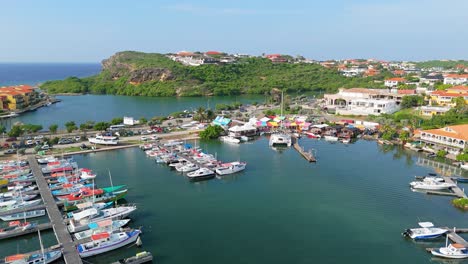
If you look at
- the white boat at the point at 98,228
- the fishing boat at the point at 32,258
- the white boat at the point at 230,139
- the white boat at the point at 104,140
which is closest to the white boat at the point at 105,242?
the white boat at the point at 98,228

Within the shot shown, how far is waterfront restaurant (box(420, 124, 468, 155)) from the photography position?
34.4 meters

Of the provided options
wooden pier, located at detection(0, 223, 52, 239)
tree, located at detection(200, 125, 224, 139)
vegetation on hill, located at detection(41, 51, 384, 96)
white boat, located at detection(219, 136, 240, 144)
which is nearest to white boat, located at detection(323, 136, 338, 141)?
white boat, located at detection(219, 136, 240, 144)

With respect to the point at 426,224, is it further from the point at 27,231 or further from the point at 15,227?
the point at 15,227

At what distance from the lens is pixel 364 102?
5488 centimetres

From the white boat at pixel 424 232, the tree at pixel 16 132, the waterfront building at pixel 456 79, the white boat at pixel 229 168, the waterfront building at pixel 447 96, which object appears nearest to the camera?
the white boat at pixel 424 232

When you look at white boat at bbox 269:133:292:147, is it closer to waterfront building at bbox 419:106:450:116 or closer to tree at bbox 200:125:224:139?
tree at bbox 200:125:224:139

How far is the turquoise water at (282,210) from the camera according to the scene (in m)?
18.5

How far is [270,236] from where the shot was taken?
19828 millimetres

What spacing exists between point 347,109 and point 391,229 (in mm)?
36369

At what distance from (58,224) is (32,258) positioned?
3.71 metres

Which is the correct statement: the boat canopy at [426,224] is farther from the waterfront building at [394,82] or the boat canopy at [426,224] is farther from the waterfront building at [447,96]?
the waterfront building at [394,82]

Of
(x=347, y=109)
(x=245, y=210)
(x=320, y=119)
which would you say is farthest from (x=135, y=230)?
(x=347, y=109)

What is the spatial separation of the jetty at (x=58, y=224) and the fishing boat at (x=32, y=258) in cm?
56

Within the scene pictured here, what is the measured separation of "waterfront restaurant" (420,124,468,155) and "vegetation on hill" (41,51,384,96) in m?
44.8
